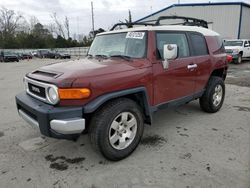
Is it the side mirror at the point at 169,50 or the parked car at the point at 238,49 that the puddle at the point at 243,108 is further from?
the parked car at the point at 238,49

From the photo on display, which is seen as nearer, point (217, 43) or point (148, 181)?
point (148, 181)

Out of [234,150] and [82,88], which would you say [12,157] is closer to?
[82,88]

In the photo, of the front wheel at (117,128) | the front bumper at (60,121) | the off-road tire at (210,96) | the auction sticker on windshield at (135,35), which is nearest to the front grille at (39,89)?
the front bumper at (60,121)

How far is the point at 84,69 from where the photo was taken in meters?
3.07

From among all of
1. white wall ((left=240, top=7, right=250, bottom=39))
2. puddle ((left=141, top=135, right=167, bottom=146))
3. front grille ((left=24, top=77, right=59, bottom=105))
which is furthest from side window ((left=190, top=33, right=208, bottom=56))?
white wall ((left=240, top=7, right=250, bottom=39))

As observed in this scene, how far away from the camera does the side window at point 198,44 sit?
4.47 meters

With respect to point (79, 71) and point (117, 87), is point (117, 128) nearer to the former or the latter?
point (117, 87)

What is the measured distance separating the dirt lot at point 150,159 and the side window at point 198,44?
140 cm

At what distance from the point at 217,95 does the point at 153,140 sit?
2284 mm

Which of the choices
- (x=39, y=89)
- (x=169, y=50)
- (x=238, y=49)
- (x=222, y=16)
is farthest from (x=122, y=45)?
(x=222, y=16)

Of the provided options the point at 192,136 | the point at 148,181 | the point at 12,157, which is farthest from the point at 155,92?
the point at 12,157

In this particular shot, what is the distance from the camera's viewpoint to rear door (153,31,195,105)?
3635 mm

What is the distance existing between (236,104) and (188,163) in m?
3.53

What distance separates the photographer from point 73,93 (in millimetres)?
2777
